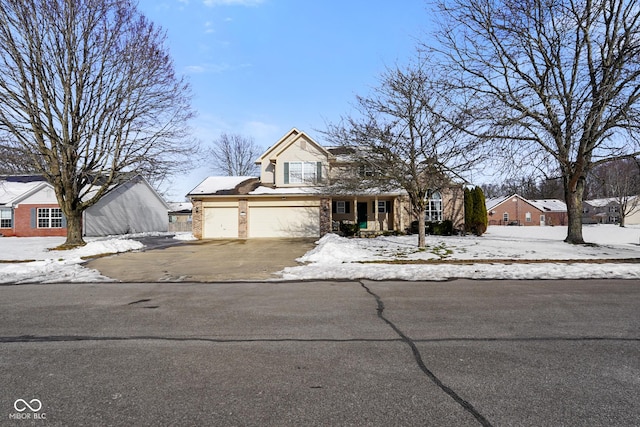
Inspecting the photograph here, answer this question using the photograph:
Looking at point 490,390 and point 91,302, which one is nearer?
point 490,390

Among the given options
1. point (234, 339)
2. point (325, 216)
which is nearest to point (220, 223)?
point (325, 216)

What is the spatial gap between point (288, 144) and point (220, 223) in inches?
271

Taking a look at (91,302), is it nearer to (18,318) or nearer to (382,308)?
(18,318)

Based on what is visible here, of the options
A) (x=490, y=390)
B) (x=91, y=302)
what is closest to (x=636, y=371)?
(x=490, y=390)

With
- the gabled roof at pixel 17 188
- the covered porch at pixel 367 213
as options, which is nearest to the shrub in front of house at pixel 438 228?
the covered porch at pixel 367 213

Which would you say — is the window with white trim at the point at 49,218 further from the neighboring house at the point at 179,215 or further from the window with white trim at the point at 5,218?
the neighboring house at the point at 179,215

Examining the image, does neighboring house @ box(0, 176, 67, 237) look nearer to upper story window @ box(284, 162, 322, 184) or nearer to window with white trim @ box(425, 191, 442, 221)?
upper story window @ box(284, 162, 322, 184)

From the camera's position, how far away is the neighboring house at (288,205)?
23734 millimetres

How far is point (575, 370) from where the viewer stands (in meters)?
3.60

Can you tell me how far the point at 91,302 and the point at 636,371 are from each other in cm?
788

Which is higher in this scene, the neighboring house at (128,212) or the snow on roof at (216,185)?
the snow on roof at (216,185)

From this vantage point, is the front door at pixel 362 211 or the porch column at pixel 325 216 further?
the front door at pixel 362 211

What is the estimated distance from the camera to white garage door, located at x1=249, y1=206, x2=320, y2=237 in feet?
78.2

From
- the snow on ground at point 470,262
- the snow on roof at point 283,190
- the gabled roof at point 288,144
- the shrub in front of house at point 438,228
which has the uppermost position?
the gabled roof at point 288,144
